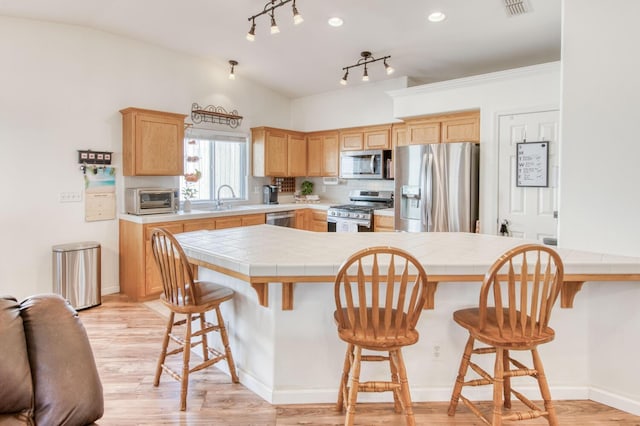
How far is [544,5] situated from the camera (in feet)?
11.3

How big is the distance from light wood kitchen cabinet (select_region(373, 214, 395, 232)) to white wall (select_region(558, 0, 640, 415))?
265cm

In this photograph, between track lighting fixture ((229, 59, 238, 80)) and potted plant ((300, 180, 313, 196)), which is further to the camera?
potted plant ((300, 180, 313, 196))

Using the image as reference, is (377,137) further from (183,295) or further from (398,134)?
(183,295)

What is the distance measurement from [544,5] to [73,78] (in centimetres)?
483

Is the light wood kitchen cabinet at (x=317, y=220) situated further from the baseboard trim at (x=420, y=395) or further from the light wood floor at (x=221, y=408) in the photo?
the baseboard trim at (x=420, y=395)

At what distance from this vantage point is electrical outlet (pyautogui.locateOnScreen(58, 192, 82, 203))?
4.23m

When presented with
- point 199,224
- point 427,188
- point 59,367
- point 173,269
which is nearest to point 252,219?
point 199,224

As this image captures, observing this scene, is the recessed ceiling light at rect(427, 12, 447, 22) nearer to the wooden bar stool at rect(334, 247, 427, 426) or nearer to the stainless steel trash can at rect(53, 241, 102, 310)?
the wooden bar stool at rect(334, 247, 427, 426)

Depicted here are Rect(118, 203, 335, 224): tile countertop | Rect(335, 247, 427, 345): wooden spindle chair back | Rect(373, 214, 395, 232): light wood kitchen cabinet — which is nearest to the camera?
Rect(335, 247, 427, 345): wooden spindle chair back

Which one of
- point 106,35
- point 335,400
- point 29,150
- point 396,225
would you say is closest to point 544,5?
point 396,225

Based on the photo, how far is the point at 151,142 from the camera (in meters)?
4.57

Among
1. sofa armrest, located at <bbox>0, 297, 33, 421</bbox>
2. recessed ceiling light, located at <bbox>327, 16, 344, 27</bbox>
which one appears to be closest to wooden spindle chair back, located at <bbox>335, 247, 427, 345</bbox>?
sofa armrest, located at <bbox>0, 297, 33, 421</bbox>

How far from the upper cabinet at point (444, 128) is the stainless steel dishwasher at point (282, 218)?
2103 mm

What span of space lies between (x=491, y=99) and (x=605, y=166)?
1.96 meters
